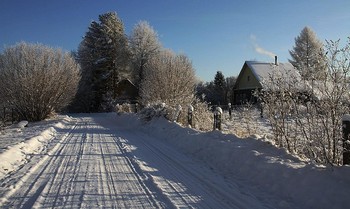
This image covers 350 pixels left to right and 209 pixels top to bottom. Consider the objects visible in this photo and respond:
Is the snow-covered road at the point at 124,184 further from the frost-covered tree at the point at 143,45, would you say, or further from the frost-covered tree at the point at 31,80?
the frost-covered tree at the point at 143,45

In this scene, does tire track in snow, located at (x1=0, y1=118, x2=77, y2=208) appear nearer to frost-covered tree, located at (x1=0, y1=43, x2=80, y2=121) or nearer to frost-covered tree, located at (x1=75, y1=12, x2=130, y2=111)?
frost-covered tree, located at (x1=0, y1=43, x2=80, y2=121)

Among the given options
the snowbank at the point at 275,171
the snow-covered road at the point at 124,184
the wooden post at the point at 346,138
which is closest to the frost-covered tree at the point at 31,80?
the snow-covered road at the point at 124,184

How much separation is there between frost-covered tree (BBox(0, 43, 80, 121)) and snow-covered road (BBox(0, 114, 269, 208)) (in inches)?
744

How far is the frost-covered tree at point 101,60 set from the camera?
55.1m

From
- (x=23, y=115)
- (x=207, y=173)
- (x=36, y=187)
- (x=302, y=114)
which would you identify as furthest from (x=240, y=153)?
(x=23, y=115)

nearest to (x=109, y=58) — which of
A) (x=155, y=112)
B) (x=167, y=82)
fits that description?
(x=167, y=82)

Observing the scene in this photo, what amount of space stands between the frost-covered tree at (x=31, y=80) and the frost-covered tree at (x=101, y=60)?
23.4m

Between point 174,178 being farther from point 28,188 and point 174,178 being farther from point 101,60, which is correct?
point 101,60

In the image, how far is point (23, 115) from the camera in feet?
95.7

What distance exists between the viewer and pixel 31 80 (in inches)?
1107

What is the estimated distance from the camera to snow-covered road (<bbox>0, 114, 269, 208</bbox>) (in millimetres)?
6281

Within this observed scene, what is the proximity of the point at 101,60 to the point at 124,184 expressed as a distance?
160 ft

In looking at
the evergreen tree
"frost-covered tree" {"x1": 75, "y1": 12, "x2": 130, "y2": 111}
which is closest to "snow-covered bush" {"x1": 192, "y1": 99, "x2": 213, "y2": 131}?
"frost-covered tree" {"x1": 75, "y1": 12, "x2": 130, "y2": 111}

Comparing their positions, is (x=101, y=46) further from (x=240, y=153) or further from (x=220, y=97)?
(x=240, y=153)
